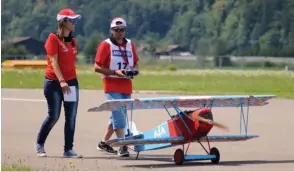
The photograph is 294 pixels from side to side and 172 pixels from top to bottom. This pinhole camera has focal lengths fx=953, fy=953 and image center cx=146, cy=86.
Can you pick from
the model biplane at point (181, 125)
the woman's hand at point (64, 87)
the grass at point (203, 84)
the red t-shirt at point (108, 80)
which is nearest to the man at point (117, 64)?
the red t-shirt at point (108, 80)

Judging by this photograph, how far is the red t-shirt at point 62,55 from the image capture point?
11.7 metres

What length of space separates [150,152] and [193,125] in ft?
5.81

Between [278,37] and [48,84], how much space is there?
178 feet

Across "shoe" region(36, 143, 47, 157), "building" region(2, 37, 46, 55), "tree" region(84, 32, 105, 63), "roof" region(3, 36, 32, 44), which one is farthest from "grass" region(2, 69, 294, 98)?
"building" region(2, 37, 46, 55)

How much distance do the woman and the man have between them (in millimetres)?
384

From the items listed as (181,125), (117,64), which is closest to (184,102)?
(181,125)

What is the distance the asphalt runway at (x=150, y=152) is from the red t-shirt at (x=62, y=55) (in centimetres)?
105

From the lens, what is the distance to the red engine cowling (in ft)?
35.7

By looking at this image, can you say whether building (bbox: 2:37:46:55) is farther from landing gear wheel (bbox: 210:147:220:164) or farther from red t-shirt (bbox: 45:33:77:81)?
landing gear wheel (bbox: 210:147:220:164)

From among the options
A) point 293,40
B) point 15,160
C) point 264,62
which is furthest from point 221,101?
point 264,62

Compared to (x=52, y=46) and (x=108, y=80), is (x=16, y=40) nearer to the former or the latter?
(x=108, y=80)

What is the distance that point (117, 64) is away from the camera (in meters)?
12.1

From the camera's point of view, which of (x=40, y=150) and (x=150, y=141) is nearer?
(x=150, y=141)

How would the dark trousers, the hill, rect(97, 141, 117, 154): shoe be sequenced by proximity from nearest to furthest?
the dark trousers < rect(97, 141, 117, 154): shoe < the hill
